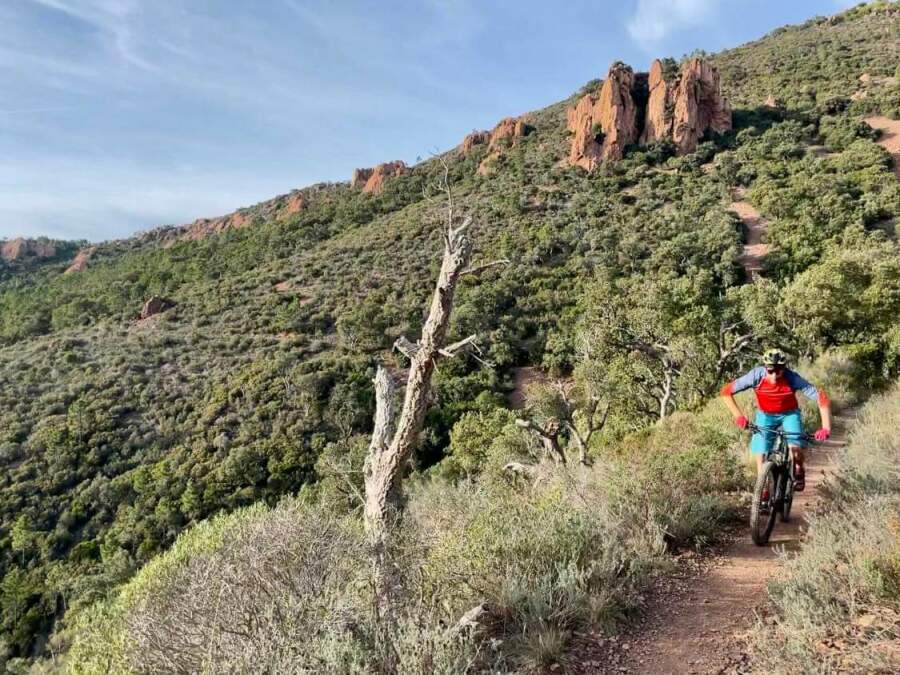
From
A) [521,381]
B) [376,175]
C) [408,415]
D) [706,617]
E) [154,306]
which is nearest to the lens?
[706,617]

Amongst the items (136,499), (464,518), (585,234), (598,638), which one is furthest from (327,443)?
(585,234)

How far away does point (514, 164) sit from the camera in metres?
51.0

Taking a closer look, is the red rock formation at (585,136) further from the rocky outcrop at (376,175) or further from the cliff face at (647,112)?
the rocky outcrop at (376,175)

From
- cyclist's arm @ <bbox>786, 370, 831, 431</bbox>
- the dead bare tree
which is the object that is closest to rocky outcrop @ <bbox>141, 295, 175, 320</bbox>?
the dead bare tree

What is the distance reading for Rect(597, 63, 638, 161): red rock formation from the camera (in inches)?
1845

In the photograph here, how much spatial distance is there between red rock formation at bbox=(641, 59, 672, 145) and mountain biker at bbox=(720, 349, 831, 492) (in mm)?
49707

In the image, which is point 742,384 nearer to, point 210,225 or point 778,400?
point 778,400

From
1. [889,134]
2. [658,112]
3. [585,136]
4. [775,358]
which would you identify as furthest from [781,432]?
[658,112]

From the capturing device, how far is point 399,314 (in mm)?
30141

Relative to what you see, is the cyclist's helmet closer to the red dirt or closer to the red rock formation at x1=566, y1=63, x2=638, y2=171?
the red dirt

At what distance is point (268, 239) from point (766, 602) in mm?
55511

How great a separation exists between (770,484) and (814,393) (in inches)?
31.5

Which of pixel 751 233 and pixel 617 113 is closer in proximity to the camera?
pixel 751 233

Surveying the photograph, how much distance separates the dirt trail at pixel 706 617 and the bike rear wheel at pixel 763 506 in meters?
0.11
